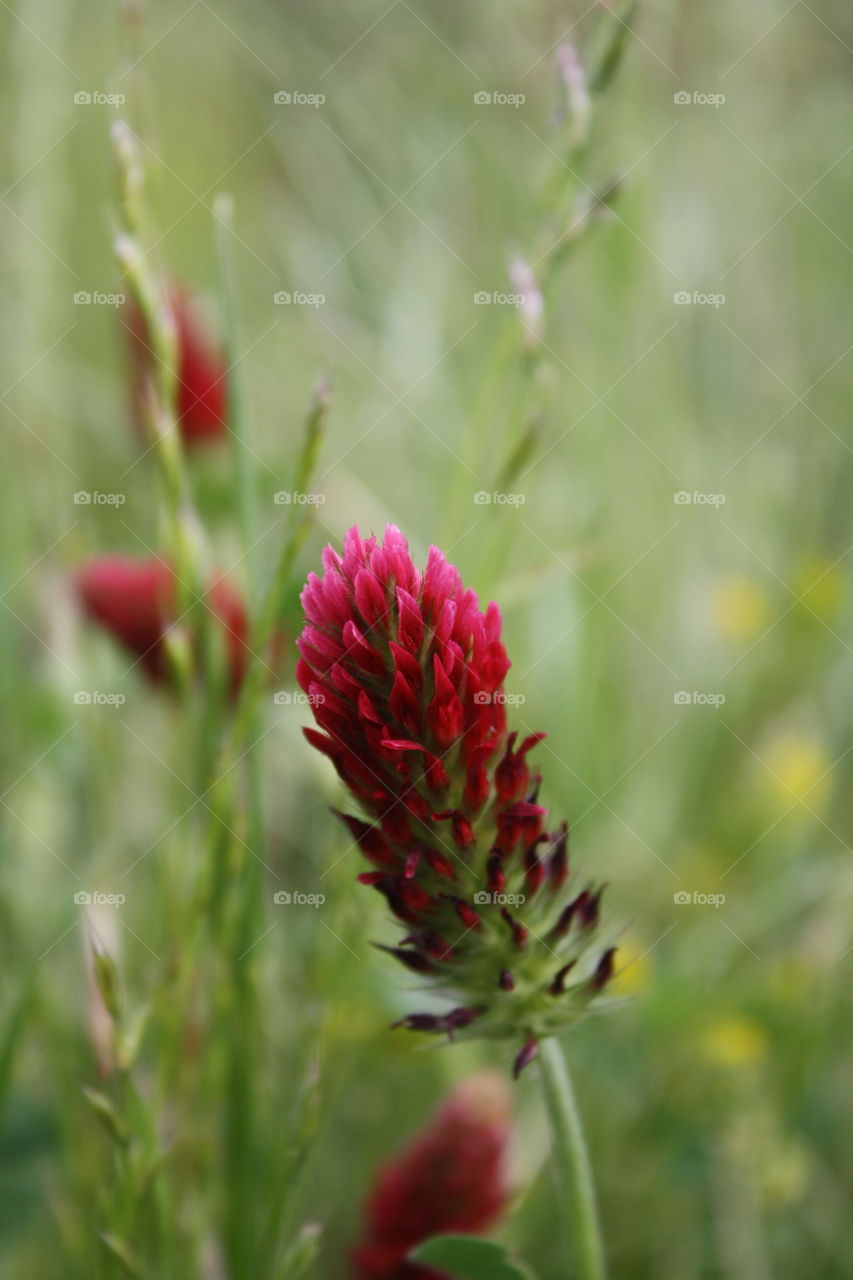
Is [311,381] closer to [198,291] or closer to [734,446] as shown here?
[198,291]

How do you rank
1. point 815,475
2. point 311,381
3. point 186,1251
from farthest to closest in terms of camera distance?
point 311,381 → point 815,475 → point 186,1251

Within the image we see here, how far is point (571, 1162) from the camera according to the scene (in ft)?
1.73

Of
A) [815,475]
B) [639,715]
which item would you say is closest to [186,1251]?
[639,715]

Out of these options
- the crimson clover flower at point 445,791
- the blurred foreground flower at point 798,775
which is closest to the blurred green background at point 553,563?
the blurred foreground flower at point 798,775

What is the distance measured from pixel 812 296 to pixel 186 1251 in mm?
1603

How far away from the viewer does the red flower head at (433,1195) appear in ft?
2.29

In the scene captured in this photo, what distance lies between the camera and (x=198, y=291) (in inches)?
76.9

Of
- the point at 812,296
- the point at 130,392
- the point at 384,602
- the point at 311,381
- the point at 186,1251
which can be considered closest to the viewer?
the point at 384,602
